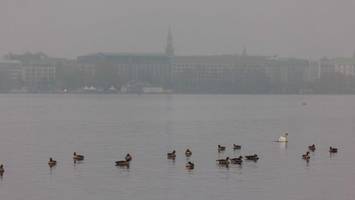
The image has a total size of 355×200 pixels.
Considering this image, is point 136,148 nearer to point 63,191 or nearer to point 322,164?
point 322,164

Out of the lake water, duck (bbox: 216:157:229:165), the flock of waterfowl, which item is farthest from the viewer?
duck (bbox: 216:157:229:165)

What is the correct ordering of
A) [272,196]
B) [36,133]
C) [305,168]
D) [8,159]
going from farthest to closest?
[36,133] < [8,159] < [305,168] < [272,196]

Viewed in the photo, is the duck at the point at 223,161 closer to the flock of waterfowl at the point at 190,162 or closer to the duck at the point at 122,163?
the flock of waterfowl at the point at 190,162

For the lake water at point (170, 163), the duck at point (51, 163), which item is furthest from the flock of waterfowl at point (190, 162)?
the lake water at point (170, 163)

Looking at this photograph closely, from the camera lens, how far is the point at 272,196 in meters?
34.0

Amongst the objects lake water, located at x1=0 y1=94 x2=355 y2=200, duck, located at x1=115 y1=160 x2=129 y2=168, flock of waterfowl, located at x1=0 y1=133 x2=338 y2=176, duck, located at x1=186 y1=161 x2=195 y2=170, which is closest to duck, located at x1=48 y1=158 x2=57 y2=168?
flock of waterfowl, located at x1=0 y1=133 x2=338 y2=176

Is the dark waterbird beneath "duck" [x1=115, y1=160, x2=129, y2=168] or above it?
above

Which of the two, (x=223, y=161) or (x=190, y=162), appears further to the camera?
(x=190, y=162)

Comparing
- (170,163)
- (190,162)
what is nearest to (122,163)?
(170,163)

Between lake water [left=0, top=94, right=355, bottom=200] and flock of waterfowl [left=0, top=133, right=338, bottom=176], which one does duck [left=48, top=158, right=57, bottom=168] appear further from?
lake water [left=0, top=94, right=355, bottom=200]

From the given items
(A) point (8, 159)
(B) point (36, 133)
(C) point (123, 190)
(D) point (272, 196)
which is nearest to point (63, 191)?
(C) point (123, 190)

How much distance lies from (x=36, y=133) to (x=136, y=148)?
1440 centimetres

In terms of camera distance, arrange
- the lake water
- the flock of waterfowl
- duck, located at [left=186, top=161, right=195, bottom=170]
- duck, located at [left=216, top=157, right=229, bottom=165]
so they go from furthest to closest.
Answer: duck, located at [left=216, top=157, right=229, bottom=165] → the flock of waterfowl → duck, located at [left=186, top=161, right=195, bottom=170] → the lake water

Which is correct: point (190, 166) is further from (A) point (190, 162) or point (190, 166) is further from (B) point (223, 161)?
(B) point (223, 161)
